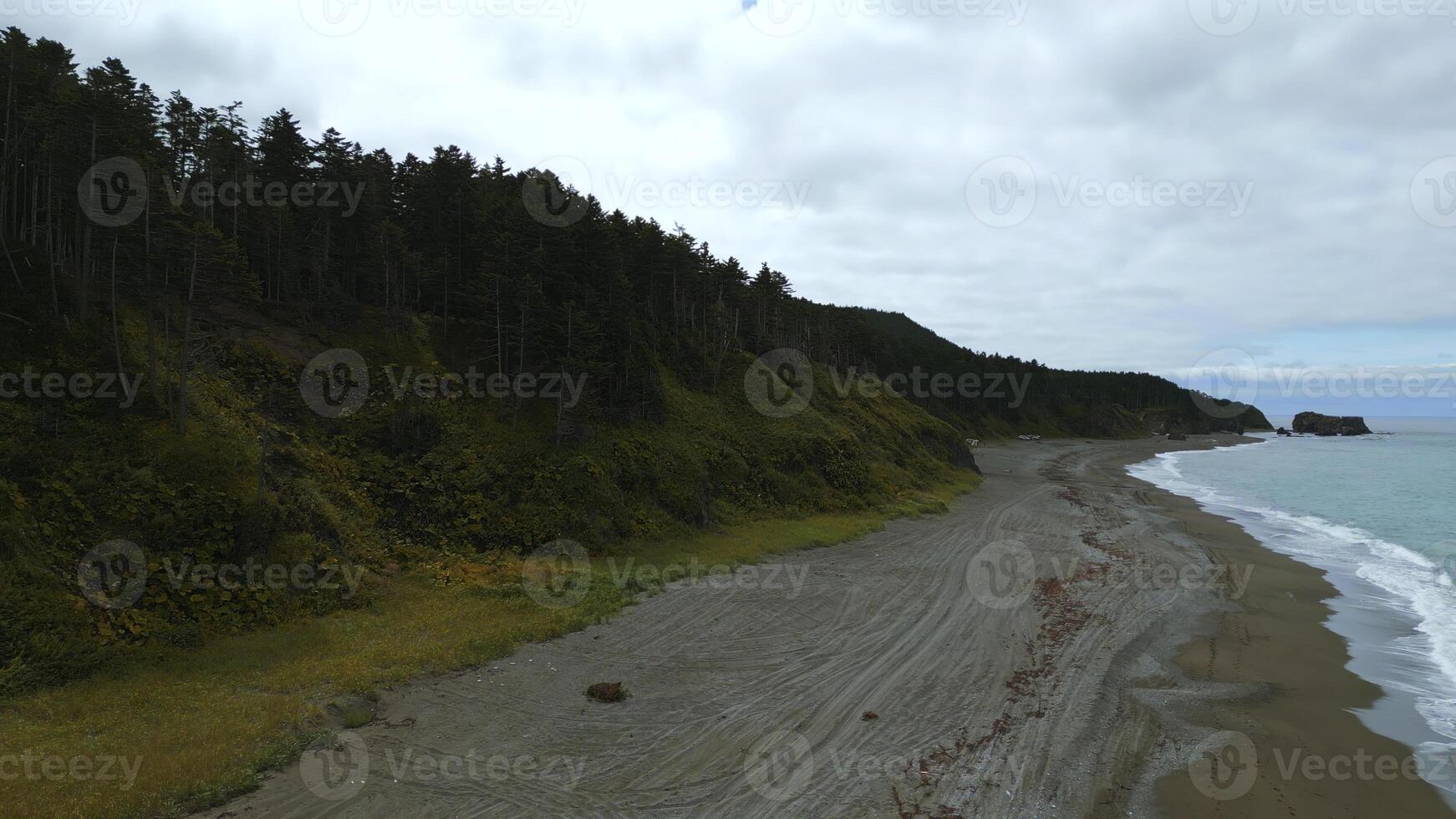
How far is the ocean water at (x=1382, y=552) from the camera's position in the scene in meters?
17.6

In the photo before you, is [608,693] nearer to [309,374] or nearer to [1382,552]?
[309,374]

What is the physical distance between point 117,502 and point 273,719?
1010 cm

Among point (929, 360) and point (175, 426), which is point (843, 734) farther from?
point (929, 360)

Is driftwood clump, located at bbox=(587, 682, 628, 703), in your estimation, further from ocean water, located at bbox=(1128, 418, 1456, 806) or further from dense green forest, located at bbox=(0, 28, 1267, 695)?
ocean water, located at bbox=(1128, 418, 1456, 806)

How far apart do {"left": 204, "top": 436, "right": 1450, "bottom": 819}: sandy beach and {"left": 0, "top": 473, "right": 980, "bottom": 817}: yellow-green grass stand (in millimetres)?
924

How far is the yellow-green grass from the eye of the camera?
10875mm

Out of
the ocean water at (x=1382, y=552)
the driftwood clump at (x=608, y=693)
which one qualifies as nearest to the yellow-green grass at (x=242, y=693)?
the driftwood clump at (x=608, y=693)

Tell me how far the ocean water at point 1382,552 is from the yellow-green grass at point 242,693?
24.5 m

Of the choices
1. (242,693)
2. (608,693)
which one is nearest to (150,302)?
(242,693)

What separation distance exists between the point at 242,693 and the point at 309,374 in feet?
66.2

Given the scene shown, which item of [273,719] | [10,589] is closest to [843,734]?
[273,719]

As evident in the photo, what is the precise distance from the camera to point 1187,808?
12320 millimetres

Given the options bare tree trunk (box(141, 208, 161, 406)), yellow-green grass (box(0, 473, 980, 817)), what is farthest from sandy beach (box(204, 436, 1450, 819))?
bare tree trunk (box(141, 208, 161, 406))

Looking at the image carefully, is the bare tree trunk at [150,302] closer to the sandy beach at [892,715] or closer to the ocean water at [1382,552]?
the sandy beach at [892,715]
